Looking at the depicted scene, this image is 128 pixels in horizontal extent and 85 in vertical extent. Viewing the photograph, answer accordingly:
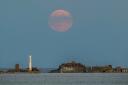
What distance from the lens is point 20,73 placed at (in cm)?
17388

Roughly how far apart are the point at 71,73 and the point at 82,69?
15419 millimetres
